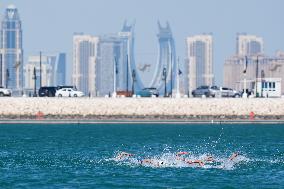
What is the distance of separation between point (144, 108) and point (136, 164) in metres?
102

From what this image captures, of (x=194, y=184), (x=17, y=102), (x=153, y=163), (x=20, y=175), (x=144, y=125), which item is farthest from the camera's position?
(x=17, y=102)

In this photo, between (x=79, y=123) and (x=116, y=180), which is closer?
(x=116, y=180)

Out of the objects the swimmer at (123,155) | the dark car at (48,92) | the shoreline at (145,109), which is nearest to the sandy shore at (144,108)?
the shoreline at (145,109)

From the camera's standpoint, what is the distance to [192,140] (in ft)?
375

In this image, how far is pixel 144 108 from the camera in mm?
177125

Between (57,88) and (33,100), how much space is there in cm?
1259

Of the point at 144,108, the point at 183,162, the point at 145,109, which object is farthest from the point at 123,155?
the point at 145,109

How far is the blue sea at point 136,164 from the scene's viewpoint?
65375 millimetres

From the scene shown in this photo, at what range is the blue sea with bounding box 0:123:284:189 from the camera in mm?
65375

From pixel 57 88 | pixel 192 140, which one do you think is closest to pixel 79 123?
pixel 57 88

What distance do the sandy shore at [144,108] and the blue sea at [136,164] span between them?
63.3 meters

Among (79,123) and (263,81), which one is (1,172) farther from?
(263,81)

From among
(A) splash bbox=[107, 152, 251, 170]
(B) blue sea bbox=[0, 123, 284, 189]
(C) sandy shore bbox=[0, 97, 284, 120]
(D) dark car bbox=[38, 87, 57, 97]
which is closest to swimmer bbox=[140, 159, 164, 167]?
(A) splash bbox=[107, 152, 251, 170]

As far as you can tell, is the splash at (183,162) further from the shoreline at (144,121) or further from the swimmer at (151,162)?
the shoreline at (144,121)
